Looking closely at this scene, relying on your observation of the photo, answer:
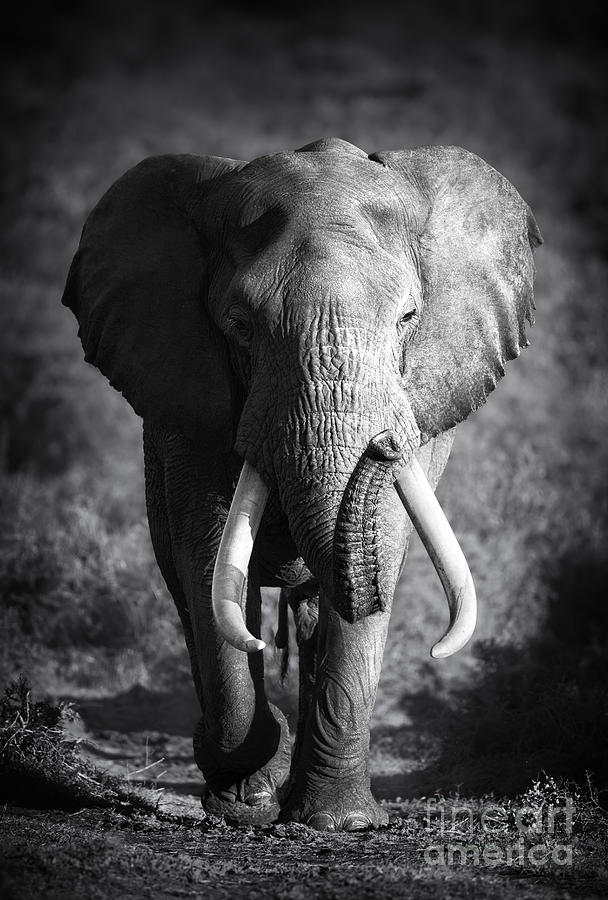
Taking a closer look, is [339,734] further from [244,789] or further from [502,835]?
[502,835]

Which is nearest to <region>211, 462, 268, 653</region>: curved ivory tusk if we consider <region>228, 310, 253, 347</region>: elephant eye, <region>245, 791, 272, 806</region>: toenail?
<region>228, 310, 253, 347</region>: elephant eye

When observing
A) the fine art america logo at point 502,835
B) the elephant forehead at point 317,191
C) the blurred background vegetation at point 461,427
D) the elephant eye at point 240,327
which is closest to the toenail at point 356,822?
the fine art america logo at point 502,835

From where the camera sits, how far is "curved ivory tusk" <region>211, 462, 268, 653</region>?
439 cm

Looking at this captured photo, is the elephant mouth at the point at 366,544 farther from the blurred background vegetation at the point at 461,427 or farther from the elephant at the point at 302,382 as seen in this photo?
the blurred background vegetation at the point at 461,427

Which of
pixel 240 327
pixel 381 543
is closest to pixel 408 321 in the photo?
pixel 240 327

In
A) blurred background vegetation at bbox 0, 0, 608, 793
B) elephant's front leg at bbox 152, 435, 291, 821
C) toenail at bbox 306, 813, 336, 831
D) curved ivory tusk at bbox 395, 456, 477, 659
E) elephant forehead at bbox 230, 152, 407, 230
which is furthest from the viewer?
blurred background vegetation at bbox 0, 0, 608, 793

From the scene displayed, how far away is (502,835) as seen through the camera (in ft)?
15.9

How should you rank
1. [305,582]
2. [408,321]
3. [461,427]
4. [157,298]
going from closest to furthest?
[408,321]
[157,298]
[305,582]
[461,427]

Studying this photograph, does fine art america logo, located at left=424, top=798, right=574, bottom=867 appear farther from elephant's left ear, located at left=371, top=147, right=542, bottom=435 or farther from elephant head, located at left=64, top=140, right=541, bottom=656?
elephant's left ear, located at left=371, top=147, right=542, bottom=435

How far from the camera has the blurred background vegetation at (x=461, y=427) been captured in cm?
757

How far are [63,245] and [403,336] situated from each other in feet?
46.6

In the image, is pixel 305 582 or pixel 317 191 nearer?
pixel 317 191

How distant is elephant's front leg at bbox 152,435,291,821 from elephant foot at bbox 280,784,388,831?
0.92ft

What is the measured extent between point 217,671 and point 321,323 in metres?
1.53
